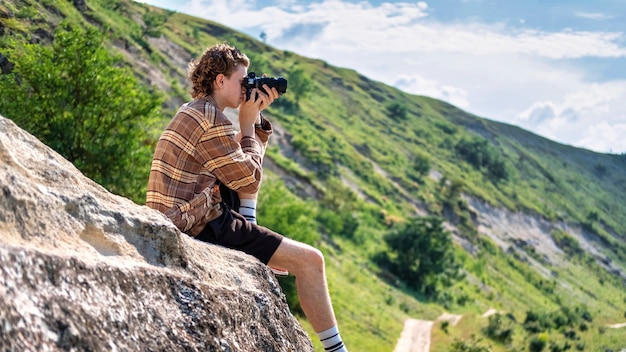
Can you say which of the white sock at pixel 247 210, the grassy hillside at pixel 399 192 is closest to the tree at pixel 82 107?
the grassy hillside at pixel 399 192

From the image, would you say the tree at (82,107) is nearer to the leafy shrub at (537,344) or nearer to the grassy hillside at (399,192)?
the grassy hillside at (399,192)

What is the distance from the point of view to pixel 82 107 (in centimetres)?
2114

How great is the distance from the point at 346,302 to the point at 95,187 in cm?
4054

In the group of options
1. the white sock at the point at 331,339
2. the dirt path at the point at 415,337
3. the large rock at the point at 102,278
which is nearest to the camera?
the large rock at the point at 102,278

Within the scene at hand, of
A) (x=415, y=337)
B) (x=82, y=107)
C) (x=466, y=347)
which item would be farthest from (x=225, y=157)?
(x=415, y=337)

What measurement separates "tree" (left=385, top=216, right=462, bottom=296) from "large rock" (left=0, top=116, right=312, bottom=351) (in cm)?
6441

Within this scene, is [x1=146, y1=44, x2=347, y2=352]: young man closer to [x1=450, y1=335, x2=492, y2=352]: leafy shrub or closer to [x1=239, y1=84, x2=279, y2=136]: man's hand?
[x1=239, y1=84, x2=279, y2=136]: man's hand

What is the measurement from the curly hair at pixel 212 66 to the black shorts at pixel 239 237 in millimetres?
1314

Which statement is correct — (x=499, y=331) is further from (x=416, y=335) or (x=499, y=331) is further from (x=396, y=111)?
(x=396, y=111)

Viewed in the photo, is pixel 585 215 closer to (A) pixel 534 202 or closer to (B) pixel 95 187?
(A) pixel 534 202

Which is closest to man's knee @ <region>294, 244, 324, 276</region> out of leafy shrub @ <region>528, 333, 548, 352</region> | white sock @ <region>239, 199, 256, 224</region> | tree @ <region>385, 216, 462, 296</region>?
white sock @ <region>239, 199, 256, 224</region>

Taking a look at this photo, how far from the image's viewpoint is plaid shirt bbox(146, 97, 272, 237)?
6.30 metres

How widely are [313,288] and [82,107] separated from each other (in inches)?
673

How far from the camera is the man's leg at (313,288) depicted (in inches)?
245
